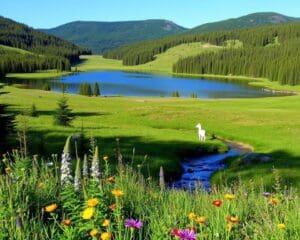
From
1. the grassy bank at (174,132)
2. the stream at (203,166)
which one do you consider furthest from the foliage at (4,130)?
the stream at (203,166)

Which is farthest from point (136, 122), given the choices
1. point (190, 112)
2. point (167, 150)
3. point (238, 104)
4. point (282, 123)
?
point (238, 104)

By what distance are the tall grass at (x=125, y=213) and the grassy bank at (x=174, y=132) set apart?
15.7 m

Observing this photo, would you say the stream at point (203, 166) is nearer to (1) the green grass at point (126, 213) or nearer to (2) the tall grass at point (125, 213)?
(2) the tall grass at point (125, 213)

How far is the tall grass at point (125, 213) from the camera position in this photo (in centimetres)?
602

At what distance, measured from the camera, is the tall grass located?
602 cm

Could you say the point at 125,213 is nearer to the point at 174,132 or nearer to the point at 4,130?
the point at 4,130

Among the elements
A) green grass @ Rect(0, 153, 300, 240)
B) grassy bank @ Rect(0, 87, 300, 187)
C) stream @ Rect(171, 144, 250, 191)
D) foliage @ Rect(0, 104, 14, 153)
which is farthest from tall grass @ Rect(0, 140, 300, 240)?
stream @ Rect(171, 144, 250, 191)

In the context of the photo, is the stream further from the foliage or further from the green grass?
the green grass

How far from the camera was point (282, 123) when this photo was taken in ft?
192

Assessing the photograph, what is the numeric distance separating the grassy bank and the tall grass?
51.4 feet

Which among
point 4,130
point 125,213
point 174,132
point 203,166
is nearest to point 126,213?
point 125,213

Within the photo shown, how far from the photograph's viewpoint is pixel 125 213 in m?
8.06

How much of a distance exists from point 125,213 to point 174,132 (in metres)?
44.9

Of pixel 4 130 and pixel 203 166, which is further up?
pixel 4 130
